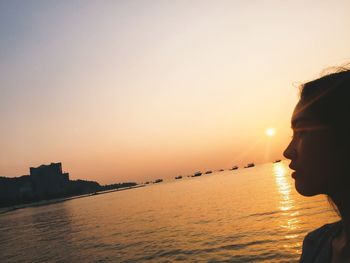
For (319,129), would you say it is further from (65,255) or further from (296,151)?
(65,255)

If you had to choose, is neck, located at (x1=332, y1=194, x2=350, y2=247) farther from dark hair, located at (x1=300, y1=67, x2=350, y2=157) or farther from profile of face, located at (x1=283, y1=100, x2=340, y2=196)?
dark hair, located at (x1=300, y1=67, x2=350, y2=157)

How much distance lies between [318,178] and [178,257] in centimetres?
1933

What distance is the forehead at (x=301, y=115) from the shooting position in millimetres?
2340

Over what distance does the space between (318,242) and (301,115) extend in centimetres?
90

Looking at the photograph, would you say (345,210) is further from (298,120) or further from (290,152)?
(298,120)

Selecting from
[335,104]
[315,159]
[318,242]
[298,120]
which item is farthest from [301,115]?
[318,242]

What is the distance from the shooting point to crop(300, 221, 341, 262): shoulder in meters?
2.42

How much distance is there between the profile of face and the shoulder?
1.12 ft

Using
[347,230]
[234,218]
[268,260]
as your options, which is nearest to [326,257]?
[347,230]

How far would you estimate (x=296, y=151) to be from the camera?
2340 mm

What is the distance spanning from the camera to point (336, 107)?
223 cm

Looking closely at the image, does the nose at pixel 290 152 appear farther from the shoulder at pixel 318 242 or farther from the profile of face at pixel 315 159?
the shoulder at pixel 318 242

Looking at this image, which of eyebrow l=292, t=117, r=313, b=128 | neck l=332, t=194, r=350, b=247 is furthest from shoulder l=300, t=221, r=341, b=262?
eyebrow l=292, t=117, r=313, b=128

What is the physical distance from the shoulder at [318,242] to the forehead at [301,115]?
0.78 m
